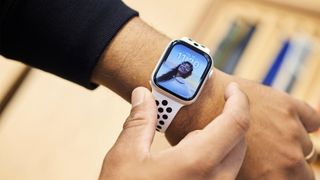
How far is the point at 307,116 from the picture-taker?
921mm

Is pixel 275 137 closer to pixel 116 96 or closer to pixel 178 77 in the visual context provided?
pixel 178 77

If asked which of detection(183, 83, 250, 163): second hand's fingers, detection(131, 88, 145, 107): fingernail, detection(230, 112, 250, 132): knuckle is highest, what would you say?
detection(230, 112, 250, 132): knuckle

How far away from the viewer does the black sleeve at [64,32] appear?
2.60ft

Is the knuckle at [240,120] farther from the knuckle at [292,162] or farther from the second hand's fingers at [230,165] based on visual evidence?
the knuckle at [292,162]

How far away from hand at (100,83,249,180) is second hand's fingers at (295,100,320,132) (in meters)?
0.31

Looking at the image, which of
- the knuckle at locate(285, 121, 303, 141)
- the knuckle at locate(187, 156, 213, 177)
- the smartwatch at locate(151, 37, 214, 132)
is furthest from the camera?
the knuckle at locate(285, 121, 303, 141)

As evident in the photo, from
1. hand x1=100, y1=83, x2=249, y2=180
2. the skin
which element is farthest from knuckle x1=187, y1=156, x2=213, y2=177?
the skin

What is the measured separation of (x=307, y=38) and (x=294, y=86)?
0.17 m

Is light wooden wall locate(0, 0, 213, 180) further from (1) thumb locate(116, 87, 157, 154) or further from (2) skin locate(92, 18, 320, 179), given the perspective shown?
(1) thumb locate(116, 87, 157, 154)

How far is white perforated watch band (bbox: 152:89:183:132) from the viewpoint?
756 mm

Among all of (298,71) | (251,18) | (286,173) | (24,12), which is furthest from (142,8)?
(286,173)

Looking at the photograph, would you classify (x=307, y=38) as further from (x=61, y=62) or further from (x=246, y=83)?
(x=61, y=62)

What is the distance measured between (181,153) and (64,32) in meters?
0.36

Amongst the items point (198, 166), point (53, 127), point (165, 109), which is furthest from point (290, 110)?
point (53, 127)
